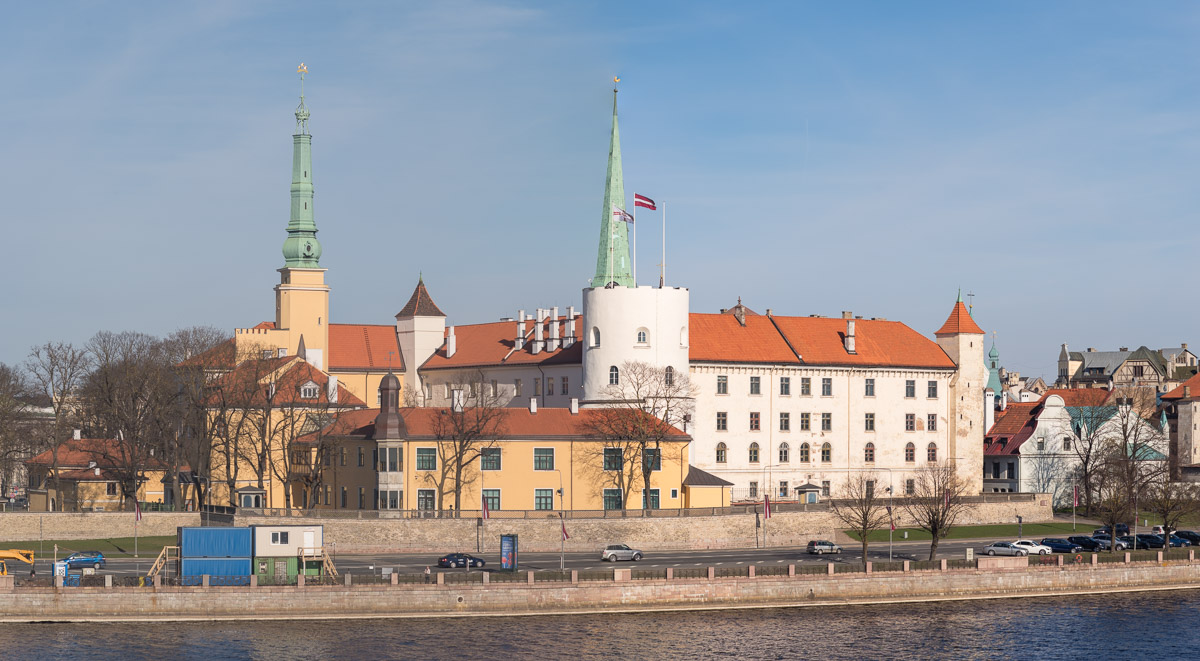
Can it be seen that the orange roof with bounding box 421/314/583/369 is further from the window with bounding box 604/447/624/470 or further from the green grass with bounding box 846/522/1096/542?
the green grass with bounding box 846/522/1096/542

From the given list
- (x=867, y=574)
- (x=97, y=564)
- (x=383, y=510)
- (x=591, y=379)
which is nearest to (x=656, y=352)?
(x=591, y=379)

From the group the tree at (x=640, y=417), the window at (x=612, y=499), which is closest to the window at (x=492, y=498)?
the window at (x=612, y=499)

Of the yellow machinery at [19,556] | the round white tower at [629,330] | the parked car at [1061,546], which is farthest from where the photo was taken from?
the round white tower at [629,330]

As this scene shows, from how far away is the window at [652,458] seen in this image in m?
98.1

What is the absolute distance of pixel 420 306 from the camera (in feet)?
440

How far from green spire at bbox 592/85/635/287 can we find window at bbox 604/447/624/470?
69.1 ft

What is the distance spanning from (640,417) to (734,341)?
19.5 m

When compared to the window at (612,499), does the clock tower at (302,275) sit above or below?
above

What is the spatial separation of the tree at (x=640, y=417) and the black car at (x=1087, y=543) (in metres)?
24.9

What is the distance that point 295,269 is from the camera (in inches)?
5094

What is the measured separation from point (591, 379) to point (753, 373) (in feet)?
45.3

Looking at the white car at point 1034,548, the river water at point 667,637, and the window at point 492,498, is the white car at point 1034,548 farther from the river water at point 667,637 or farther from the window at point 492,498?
the window at point 492,498

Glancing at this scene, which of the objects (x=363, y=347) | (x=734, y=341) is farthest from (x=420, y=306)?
(x=734, y=341)

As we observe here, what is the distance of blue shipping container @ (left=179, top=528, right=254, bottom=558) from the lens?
72.5m
